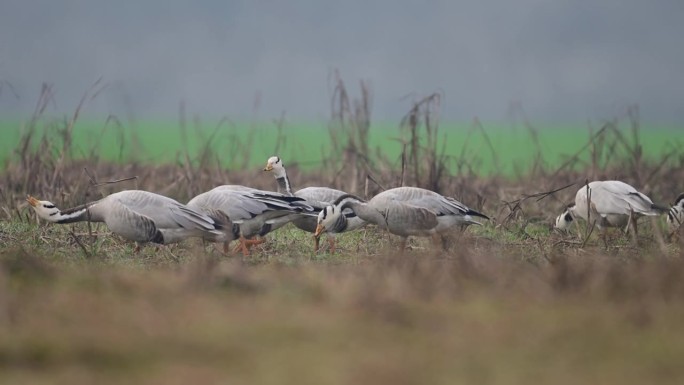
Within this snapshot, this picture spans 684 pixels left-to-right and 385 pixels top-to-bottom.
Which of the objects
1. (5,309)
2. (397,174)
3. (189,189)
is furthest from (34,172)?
(5,309)

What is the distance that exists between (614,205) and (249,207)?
3819 mm

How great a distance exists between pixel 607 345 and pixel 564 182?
1004 cm

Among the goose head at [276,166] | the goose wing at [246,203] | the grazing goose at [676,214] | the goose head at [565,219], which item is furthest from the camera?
the goose head at [276,166]

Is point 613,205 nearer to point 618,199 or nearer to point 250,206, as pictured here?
point 618,199

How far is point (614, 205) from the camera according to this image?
11469 mm

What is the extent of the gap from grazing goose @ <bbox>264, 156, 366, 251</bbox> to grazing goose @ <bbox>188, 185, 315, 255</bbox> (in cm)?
39

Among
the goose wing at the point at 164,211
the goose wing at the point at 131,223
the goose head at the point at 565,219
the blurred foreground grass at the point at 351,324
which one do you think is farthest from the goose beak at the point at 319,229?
the goose head at the point at 565,219

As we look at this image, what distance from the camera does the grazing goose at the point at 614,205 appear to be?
449 inches

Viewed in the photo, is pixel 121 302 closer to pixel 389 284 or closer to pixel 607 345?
pixel 389 284

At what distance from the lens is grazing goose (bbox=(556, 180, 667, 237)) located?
37.4 feet

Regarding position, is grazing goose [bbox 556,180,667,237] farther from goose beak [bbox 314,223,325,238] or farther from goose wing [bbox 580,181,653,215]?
goose beak [bbox 314,223,325,238]

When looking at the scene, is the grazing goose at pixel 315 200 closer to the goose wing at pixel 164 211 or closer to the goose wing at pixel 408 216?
the goose wing at pixel 408 216

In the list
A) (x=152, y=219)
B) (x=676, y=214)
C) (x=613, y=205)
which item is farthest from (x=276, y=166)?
(x=676, y=214)

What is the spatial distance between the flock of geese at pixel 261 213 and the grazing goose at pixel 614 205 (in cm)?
1
